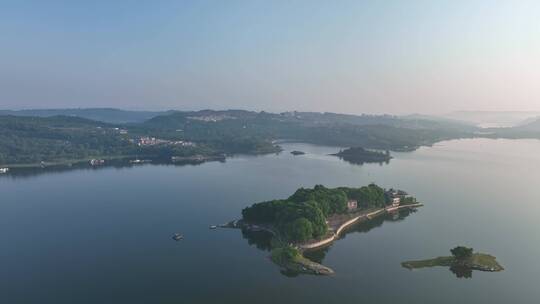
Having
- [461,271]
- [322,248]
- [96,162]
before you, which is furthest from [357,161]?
[461,271]

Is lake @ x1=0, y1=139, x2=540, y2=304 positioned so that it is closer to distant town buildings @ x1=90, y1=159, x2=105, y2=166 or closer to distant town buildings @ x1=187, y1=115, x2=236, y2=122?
distant town buildings @ x1=90, y1=159, x2=105, y2=166

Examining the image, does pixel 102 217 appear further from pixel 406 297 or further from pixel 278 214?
pixel 406 297

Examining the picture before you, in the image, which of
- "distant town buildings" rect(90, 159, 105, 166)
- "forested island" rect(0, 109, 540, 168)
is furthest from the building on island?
"distant town buildings" rect(90, 159, 105, 166)

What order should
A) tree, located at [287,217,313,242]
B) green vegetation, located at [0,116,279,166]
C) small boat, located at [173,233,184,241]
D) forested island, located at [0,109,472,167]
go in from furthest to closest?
forested island, located at [0,109,472,167], green vegetation, located at [0,116,279,166], small boat, located at [173,233,184,241], tree, located at [287,217,313,242]

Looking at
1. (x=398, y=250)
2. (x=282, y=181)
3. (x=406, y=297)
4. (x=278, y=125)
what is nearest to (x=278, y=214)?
(x=398, y=250)

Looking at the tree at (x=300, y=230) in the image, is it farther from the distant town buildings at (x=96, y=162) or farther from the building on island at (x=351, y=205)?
the distant town buildings at (x=96, y=162)

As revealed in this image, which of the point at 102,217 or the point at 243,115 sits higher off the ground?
the point at 243,115
